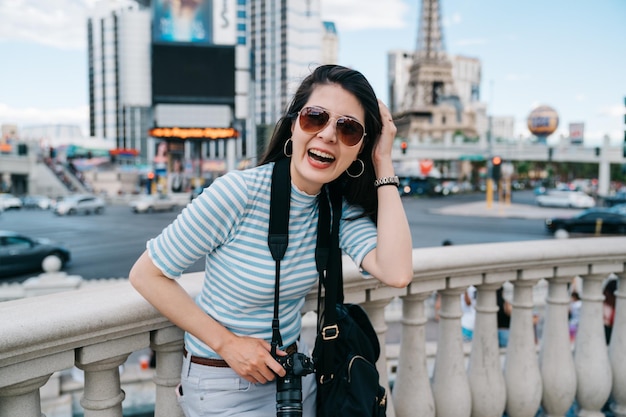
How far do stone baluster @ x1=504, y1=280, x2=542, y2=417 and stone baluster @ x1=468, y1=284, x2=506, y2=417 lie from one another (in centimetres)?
8

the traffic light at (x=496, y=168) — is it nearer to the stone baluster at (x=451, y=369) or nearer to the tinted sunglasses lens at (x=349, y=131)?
the stone baluster at (x=451, y=369)

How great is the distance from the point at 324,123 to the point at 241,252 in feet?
1.55

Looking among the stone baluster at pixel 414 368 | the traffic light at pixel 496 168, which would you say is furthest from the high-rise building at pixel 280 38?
the stone baluster at pixel 414 368

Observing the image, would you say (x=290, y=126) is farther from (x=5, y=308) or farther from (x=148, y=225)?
(x=148, y=225)

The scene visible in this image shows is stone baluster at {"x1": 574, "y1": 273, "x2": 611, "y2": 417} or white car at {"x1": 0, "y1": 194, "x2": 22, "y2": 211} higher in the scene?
stone baluster at {"x1": 574, "y1": 273, "x2": 611, "y2": 417}

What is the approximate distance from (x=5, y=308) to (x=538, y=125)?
66.4 m

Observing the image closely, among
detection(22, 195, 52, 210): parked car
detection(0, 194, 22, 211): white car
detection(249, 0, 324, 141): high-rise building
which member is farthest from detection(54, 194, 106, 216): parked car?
detection(249, 0, 324, 141): high-rise building

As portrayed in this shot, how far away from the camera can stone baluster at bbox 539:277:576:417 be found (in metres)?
2.66

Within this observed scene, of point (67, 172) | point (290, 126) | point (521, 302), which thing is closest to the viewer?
point (290, 126)

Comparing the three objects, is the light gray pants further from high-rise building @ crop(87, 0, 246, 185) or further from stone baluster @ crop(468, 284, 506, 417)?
high-rise building @ crop(87, 0, 246, 185)

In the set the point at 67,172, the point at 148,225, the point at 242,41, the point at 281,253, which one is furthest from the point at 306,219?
the point at 242,41

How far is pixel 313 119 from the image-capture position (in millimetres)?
1659

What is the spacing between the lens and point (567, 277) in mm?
2736

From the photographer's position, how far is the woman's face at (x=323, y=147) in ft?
5.37
